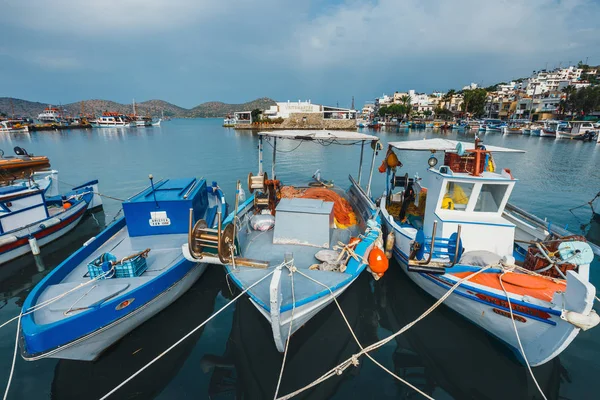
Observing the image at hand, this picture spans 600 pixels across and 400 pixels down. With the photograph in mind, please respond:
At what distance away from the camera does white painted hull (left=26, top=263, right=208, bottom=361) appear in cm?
545

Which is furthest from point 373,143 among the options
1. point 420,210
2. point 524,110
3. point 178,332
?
point 524,110

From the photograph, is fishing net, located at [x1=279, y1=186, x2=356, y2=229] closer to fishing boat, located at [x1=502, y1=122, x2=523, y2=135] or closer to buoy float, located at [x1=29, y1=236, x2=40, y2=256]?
buoy float, located at [x1=29, y1=236, x2=40, y2=256]

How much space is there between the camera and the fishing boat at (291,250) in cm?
559

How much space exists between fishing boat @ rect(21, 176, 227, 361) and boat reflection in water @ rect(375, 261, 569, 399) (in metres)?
6.25

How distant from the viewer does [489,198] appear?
315 inches

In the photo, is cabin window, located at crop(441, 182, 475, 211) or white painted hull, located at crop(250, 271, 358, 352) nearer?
white painted hull, located at crop(250, 271, 358, 352)

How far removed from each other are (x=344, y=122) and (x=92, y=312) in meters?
89.6

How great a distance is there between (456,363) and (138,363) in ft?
24.3

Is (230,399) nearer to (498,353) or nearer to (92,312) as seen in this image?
(92,312)

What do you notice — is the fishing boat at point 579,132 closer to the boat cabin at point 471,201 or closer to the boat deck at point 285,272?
the boat cabin at point 471,201

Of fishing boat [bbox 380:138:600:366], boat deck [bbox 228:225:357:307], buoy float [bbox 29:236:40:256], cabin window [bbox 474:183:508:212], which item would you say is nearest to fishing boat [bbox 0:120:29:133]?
buoy float [bbox 29:236:40:256]

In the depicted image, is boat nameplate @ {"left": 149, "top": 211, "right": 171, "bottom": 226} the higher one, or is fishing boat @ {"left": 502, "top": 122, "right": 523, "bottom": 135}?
fishing boat @ {"left": 502, "top": 122, "right": 523, "bottom": 135}

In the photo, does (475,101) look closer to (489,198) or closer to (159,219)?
(489,198)

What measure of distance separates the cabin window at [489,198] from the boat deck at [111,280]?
9.13m
